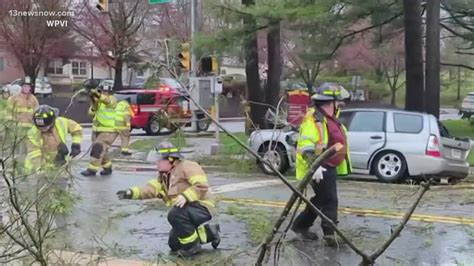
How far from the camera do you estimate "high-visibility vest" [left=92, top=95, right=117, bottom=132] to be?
564 inches

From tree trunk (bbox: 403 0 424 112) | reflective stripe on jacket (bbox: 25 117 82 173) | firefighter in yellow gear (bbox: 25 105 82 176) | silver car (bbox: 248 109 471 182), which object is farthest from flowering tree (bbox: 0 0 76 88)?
firefighter in yellow gear (bbox: 25 105 82 176)

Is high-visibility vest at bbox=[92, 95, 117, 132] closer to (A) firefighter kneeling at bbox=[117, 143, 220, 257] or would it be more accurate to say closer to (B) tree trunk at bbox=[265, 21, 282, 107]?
(A) firefighter kneeling at bbox=[117, 143, 220, 257]

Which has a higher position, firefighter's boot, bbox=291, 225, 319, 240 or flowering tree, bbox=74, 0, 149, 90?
flowering tree, bbox=74, 0, 149, 90

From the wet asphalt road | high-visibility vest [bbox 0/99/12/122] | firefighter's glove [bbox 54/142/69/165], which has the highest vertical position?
high-visibility vest [bbox 0/99/12/122]

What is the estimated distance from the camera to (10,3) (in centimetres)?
4184

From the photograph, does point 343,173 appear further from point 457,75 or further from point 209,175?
point 457,75

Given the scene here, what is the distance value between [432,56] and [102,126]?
7755 millimetres

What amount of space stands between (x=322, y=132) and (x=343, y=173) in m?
0.61

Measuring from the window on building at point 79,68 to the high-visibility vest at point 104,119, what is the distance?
1979 inches

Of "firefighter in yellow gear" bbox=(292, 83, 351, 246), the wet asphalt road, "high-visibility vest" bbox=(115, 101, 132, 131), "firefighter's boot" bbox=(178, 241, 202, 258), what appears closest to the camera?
the wet asphalt road

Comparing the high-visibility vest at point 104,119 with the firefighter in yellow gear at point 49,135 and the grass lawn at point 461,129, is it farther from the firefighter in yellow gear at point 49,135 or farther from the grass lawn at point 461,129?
the grass lawn at point 461,129

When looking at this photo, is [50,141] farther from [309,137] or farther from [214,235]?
[309,137]

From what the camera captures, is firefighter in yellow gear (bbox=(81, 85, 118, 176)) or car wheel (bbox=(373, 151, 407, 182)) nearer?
car wheel (bbox=(373, 151, 407, 182))

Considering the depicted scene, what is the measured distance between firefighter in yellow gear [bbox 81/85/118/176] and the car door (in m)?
4.44
